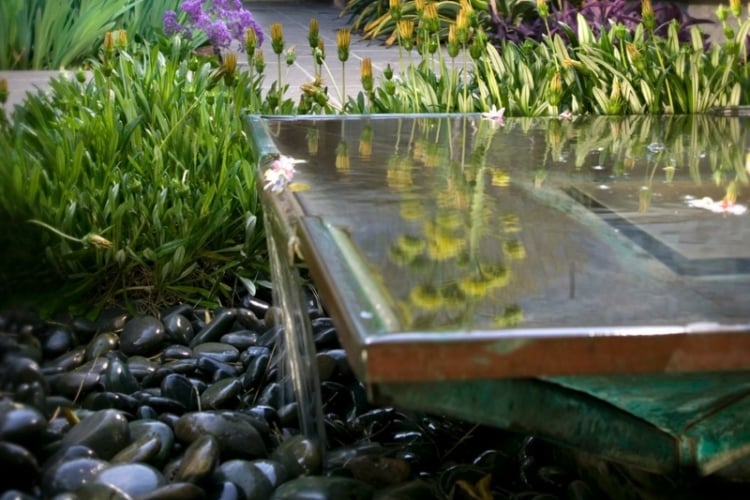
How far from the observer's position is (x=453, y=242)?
1490mm

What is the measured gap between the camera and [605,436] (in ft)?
4.36

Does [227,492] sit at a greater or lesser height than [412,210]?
lesser

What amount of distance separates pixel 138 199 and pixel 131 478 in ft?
4.18

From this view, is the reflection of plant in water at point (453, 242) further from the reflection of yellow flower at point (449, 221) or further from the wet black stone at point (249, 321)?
the wet black stone at point (249, 321)

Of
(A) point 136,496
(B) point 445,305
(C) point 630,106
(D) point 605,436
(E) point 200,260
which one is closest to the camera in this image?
(B) point 445,305

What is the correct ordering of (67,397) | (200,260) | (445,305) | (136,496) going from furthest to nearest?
1. (200,260)
2. (67,397)
3. (136,496)
4. (445,305)

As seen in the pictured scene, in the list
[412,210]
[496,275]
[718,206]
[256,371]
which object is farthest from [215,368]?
[496,275]

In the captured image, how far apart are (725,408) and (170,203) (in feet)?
6.37

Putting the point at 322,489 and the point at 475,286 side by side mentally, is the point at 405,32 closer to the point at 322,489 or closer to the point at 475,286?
the point at 322,489

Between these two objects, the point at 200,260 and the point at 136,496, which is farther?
the point at 200,260

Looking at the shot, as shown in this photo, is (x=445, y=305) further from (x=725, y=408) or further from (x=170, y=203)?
(x=170, y=203)

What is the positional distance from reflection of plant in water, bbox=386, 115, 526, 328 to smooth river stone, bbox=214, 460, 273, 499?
0.52 metres

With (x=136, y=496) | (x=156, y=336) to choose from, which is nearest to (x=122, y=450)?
(x=136, y=496)

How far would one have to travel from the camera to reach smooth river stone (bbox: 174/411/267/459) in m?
2.02
